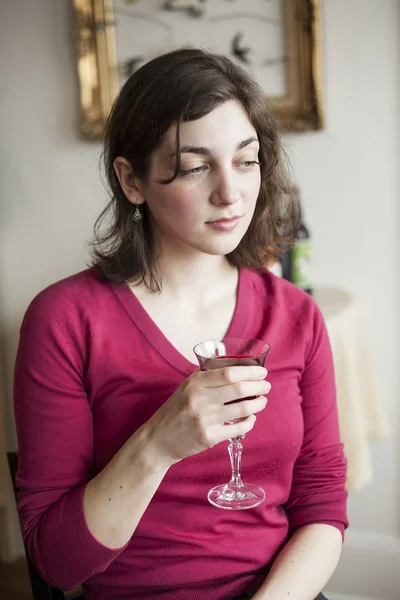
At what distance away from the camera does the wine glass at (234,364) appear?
100cm

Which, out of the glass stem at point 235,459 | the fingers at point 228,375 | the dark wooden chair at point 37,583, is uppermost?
the fingers at point 228,375

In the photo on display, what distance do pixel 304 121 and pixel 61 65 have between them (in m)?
0.90

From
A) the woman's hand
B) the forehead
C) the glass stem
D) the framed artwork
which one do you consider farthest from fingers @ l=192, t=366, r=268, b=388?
the framed artwork

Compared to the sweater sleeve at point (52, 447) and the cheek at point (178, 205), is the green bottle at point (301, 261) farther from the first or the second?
the sweater sleeve at point (52, 447)

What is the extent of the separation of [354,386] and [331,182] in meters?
0.70

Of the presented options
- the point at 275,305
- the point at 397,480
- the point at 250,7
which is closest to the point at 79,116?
the point at 250,7

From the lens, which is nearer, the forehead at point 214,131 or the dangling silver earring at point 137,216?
the forehead at point 214,131

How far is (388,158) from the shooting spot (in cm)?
209

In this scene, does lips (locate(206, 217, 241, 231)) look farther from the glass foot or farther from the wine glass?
the glass foot

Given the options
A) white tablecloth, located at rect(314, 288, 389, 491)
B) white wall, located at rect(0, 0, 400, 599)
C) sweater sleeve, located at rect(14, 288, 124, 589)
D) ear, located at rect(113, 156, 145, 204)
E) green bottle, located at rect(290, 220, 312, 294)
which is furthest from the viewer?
white wall, located at rect(0, 0, 400, 599)

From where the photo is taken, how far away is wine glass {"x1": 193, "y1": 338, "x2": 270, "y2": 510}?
3.29 ft

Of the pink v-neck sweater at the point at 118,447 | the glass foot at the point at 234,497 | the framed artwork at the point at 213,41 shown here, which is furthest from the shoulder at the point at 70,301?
the framed artwork at the point at 213,41

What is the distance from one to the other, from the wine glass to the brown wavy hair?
200 millimetres

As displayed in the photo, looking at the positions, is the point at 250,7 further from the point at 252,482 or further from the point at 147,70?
the point at 252,482
